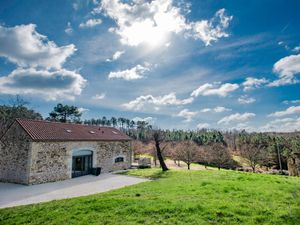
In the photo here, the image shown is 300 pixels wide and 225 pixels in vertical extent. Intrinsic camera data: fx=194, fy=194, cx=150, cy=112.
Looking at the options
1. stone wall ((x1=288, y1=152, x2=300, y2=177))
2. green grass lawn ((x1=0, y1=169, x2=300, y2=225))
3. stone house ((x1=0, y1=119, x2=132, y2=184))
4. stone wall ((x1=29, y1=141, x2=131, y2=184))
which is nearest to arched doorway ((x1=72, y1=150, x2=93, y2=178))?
stone house ((x1=0, y1=119, x2=132, y2=184))

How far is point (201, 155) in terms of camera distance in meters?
40.3

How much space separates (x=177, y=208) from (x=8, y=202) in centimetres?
964

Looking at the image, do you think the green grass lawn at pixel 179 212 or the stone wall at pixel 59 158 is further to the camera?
the stone wall at pixel 59 158

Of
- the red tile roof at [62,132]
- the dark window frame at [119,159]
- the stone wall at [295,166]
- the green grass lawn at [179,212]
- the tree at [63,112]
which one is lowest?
the stone wall at [295,166]

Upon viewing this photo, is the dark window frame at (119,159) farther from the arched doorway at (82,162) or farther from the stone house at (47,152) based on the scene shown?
the arched doorway at (82,162)

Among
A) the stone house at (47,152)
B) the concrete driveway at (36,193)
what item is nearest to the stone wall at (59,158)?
the stone house at (47,152)

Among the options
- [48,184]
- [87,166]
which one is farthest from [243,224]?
[87,166]

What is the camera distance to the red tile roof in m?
16.4

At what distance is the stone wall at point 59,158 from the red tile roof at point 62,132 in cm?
46

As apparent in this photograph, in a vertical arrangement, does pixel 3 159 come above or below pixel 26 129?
below

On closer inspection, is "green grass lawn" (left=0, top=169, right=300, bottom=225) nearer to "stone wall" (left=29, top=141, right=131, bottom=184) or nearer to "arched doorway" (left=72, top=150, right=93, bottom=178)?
"stone wall" (left=29, top=141, right=131, bottom=184)

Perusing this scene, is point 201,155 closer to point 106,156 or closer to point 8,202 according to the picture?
point 106,156

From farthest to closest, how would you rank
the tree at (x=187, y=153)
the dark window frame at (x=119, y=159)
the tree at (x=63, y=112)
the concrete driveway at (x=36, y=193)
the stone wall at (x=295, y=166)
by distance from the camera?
1. the tree at (x=63, y=112)
2. the tree at (x=187, y=153)
3. the stone wall at (x=295, y=166)
4. the dark window frame at (x=119, y=159)
5. the concrete driveway at (x=36, y=193)

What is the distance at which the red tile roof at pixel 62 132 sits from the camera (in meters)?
16.4
